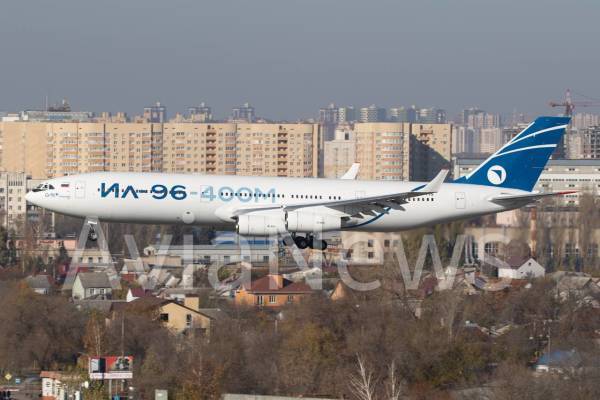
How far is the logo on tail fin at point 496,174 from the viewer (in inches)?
2227

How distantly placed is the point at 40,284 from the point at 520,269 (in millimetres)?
34437

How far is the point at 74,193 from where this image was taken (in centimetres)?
5056

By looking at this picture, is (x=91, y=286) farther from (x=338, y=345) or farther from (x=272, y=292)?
(x=338, y=345)

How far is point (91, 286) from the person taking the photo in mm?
93438

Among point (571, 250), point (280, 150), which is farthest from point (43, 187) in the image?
point (280, 150)

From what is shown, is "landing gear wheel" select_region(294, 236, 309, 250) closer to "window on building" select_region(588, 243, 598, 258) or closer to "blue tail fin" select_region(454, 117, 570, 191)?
"blue tail fin" select_region(454, 117, 570, 191)

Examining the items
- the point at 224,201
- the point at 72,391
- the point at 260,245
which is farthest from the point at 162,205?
the point at 260,245

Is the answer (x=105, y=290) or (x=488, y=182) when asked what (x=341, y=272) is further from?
(x=488, y=182)

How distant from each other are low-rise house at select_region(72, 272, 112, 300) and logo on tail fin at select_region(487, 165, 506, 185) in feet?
137

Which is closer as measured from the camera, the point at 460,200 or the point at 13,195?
the point at 460,200

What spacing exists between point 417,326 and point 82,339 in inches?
776

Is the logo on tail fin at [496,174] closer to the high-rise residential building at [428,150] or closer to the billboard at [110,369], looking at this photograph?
the billboard at [110,369]

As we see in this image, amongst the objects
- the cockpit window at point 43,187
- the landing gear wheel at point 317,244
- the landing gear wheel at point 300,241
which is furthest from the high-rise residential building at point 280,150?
the cockpit window at point 43,187

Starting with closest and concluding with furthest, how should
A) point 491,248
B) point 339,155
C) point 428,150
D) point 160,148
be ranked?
point 491,248 → point 160,148 → point 428,150 → point 339,155
